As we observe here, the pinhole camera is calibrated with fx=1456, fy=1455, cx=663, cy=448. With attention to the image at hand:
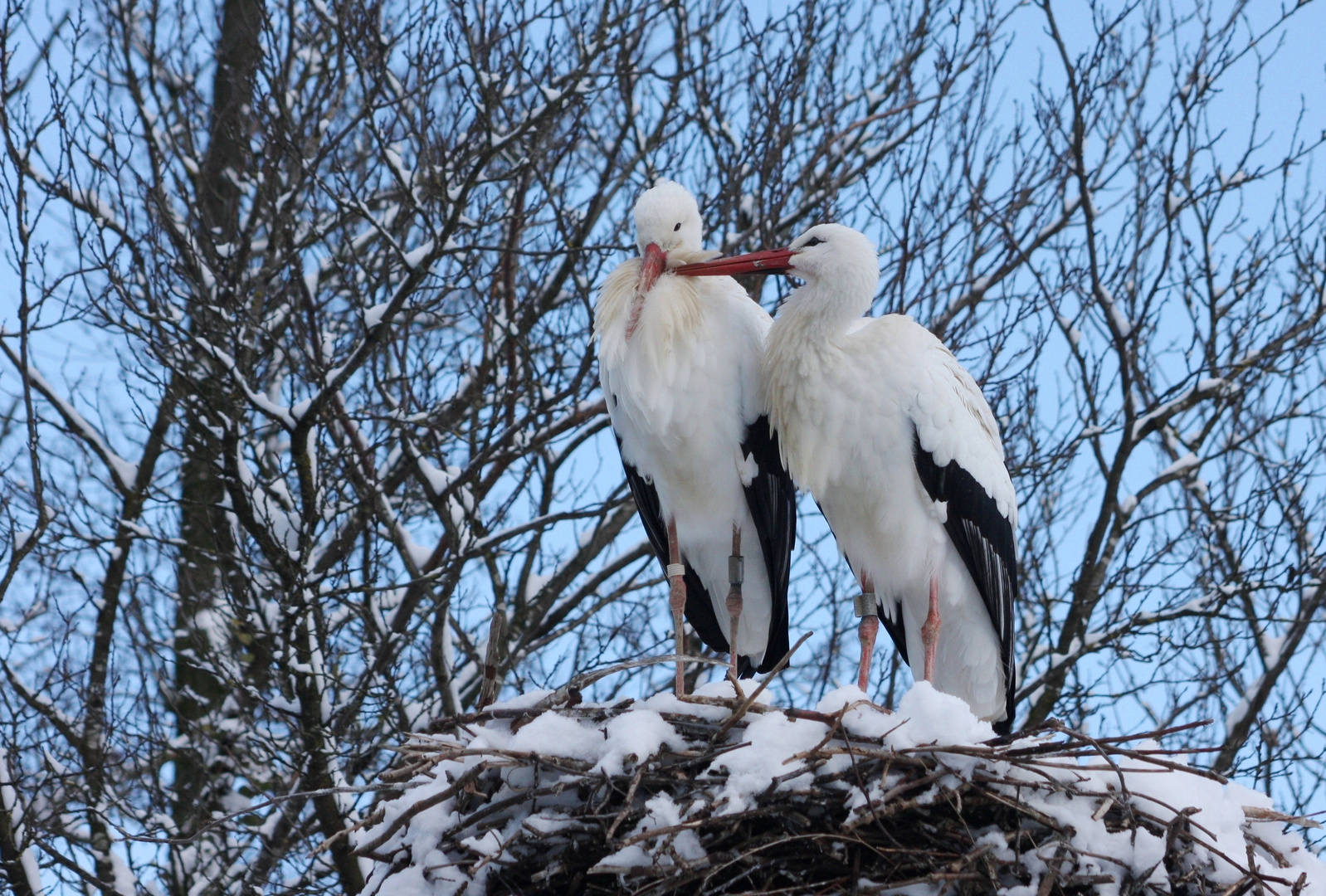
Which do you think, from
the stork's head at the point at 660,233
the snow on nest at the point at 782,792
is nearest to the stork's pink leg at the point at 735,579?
the stork's head at the point at 660,233

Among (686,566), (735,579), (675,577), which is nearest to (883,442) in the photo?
(735,579)

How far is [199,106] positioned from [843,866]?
284 inches

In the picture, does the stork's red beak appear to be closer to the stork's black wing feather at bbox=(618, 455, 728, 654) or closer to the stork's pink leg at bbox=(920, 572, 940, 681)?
the stork's black wing feather at bbox=(618, 455, 728, 654)

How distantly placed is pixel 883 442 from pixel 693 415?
0.68 meters

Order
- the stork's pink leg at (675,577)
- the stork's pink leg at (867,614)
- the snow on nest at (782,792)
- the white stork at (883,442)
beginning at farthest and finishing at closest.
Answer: the stork's pink leg at (675,577) < the stork's pink leg at (867,614) < the white stork at (883,442) < the snow on nest at (782,792)

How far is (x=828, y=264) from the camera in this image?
16.1 feet

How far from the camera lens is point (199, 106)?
29.7ft

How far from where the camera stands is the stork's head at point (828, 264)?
16.1 ft

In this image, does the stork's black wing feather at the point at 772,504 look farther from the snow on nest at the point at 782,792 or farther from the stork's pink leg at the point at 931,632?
the snow on nest at the point at 782,792

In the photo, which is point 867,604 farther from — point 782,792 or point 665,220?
point 782,792

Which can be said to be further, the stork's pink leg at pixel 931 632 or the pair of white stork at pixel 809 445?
the stork's pink leg at pixel 931 632

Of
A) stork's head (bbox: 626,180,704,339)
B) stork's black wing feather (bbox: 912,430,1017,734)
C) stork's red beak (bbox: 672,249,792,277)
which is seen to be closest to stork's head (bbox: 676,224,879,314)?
stork's red beak (bbox: 672,249,792,277)

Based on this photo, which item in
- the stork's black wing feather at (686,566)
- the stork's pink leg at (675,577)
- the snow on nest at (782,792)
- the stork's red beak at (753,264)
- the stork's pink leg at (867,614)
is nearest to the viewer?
the snow on nest at (782,792)

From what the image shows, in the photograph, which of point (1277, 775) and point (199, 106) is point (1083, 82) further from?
point (199, 106)
